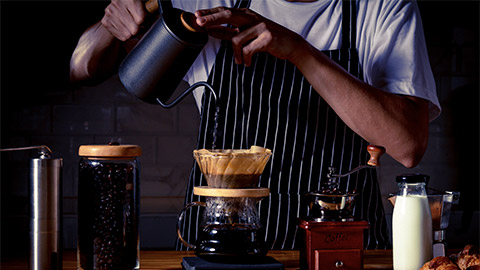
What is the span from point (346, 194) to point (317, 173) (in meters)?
0.62

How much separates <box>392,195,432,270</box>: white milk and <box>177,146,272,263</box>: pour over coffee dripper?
27cm

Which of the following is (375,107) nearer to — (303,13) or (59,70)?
(303,13)

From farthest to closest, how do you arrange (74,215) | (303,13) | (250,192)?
(74,215) → (303,13) → (250,192)

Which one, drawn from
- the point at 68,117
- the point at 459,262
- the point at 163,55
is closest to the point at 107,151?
the point at 163,55

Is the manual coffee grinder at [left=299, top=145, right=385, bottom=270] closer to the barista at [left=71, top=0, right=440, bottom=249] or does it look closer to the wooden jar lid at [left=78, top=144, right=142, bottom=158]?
the wooden jar lid at [left=78, top=144, right=142, bottom=158]

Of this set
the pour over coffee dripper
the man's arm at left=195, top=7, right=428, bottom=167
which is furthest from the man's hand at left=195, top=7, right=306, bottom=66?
the pour over coffee dripper

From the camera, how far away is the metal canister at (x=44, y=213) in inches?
42.0

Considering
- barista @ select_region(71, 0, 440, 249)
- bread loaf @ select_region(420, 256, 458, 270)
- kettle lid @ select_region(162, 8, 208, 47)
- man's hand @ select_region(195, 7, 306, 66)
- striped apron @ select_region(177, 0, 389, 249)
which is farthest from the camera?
striped apron @ select_region(177, 0, 389, 249)

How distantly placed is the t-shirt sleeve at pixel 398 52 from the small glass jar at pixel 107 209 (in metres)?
0.90

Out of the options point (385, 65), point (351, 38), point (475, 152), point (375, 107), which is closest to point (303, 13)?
point (351, 38)

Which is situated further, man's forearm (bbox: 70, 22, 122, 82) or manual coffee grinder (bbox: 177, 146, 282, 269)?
man's forearm (bbox: 70, 22, 122, 82)

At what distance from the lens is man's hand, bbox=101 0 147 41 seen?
1.51 m

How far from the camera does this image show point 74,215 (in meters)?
2.87

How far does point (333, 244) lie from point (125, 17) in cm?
81
